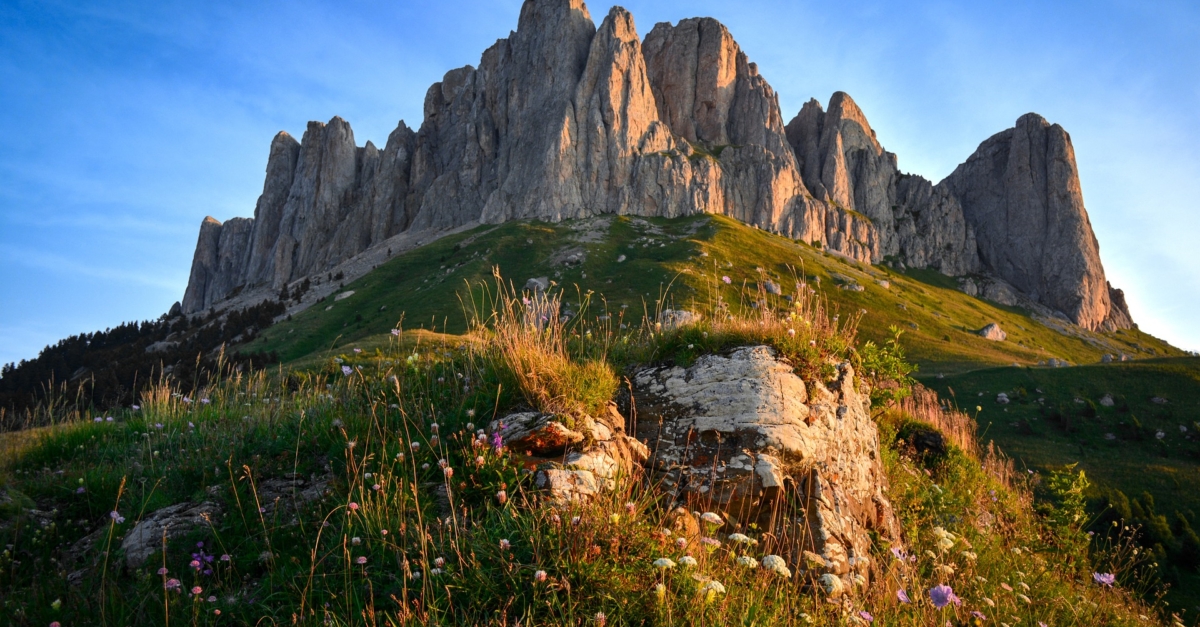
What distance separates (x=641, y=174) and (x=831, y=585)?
88071 millimetres

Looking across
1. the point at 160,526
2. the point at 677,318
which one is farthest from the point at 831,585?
the point at 160,526

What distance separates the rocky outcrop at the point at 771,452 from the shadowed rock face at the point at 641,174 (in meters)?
79.1

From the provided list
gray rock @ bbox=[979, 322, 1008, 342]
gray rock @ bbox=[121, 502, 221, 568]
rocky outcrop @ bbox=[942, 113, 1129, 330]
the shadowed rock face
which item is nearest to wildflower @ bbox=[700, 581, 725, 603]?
gray rock @ bbox=[121, 502, 221, 568]

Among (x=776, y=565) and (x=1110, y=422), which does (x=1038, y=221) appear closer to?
(x=1110, y=422)

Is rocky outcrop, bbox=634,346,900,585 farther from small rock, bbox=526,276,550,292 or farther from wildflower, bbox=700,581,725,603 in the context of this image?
small rock, bbox=526,276,550,292

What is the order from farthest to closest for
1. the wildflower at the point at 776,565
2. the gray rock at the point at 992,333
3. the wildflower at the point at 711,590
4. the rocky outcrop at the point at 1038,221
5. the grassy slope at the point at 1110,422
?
the rocky outcrop at the point at 1038,221
the gray rock at the point at 992,333
the grassy slope at the point at 1110,422
the wildflower at the point at 776,565
the wildflower at the point at 711,590

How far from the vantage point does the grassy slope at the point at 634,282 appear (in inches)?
1954

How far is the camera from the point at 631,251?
67438mm

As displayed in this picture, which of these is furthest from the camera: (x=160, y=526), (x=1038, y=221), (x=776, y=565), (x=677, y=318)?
(x=1038, y=221)

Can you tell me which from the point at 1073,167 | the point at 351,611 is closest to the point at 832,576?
the point at 351,611

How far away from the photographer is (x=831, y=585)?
4.35 meters

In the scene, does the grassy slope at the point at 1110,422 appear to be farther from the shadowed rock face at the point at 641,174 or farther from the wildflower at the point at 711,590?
the shadowed rock face at the point at 641,174

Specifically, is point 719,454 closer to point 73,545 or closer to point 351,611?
point 351,611

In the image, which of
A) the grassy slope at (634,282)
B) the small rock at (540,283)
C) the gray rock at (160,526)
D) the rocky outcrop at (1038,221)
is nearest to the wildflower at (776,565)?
the gray rock at (160,526)
